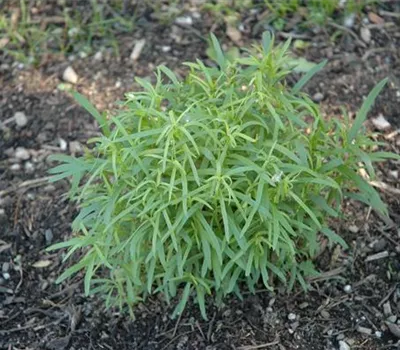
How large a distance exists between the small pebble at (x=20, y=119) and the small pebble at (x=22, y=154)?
0.15m

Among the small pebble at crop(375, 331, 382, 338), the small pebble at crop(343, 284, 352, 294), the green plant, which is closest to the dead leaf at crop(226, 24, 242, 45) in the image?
the green plant

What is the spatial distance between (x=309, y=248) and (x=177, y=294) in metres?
0.53

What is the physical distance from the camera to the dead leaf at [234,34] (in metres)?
4.00

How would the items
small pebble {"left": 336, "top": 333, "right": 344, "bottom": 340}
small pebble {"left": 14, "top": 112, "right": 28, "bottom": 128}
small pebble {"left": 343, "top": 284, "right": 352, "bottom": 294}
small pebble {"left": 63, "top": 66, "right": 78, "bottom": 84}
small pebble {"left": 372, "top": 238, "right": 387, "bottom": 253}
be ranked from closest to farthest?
1. small pebble {"left": 336, "top": 333, "right": 344, "bottom": 340}
2. small pebble {"left": 343, "top": 284, "right": 352, "bottom": 294}
3. small pebble {"left": 372, "top": 238, "right": 387, "bottom": 253}
4. small pebble {"left": 14, "top": 112, "right": 28, "bottom": 128}
5. small pebble {"left": 63, "top": 66, "right": 78, "bottom": 84}

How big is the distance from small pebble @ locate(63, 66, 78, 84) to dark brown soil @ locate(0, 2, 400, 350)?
3 cm

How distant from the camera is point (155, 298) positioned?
3043 millimetres

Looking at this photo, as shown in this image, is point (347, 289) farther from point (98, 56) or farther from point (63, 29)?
point (63, 29)

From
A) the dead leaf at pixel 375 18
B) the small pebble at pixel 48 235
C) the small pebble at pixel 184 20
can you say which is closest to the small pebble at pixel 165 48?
the small pebble at pixel 184 20

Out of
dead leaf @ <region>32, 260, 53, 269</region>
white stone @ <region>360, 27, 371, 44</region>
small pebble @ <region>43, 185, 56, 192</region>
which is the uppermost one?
white stone @ <region>360, 27, 371, 44</region>

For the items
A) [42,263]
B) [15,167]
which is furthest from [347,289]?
[15,167]

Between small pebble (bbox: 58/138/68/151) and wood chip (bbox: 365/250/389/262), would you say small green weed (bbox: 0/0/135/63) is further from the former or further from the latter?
wood chip (bbox: 365/250/389/262)

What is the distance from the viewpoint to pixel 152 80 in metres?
3.86

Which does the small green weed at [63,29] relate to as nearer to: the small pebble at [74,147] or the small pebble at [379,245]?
the small pebble at [74,147]

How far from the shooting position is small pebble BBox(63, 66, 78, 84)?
3889 mm
